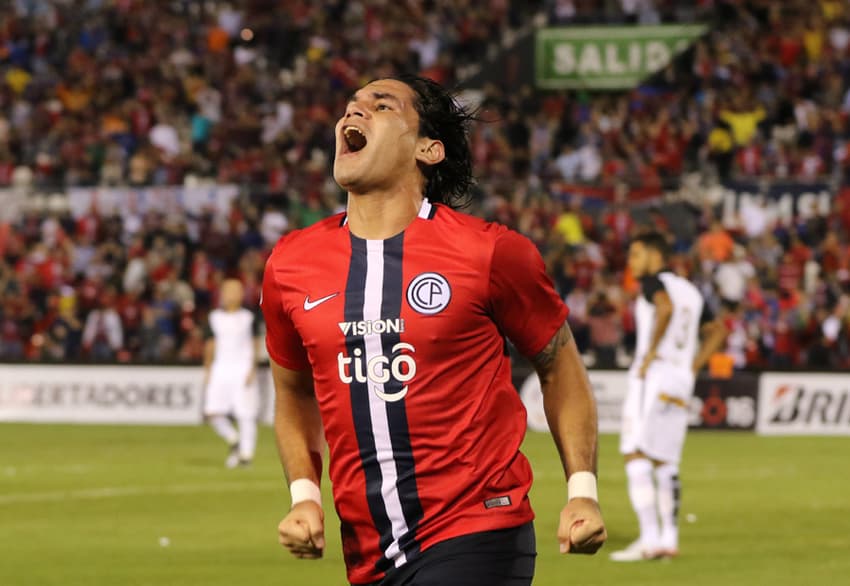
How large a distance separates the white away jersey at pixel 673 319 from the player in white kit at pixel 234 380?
8.04 metres

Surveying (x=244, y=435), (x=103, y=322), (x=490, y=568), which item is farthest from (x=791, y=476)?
(x=490, y=568)

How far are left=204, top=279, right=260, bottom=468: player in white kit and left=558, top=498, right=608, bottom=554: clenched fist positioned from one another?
1563 centimetres

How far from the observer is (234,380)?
66.6ft

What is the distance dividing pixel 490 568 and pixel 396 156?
3.91 ft

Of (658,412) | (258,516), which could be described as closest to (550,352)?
(658,412)

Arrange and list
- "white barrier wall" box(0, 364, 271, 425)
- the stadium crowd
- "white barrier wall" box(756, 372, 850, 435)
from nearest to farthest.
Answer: "white barrier wall" box(756, 372, 850, 435) → the stadium crowd → "white barrier wall" box(0, 364, 271, 425)

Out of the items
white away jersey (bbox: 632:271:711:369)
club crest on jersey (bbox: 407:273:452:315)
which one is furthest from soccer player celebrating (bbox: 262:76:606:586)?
white away jersey (bbox: 632:271:711:369)

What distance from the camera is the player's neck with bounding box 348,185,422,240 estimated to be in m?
4.91

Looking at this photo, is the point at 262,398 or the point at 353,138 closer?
the point at 353,138

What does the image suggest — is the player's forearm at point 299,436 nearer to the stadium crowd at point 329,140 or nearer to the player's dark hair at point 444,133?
the player's dark hair at point 444,133

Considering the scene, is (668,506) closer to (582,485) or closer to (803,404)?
(582,485)

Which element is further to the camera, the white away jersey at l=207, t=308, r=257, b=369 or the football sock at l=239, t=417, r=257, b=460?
the white away jersey at l=207, t=308, r=257, b=369

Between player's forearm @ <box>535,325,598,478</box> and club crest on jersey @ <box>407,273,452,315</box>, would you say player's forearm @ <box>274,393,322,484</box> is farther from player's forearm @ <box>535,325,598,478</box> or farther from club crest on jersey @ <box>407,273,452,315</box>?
player's forearm @ <box>535,325,598,478</box>

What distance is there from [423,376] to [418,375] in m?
0.01
